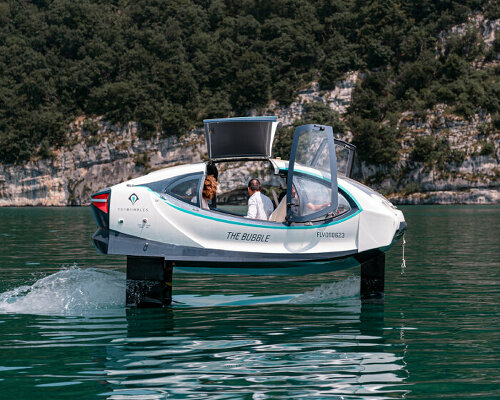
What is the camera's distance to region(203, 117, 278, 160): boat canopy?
40.9ft

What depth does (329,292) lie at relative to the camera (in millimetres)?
15609

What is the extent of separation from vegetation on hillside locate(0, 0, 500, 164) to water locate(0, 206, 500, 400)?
110 meters

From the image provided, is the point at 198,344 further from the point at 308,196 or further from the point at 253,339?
the point at 308,196

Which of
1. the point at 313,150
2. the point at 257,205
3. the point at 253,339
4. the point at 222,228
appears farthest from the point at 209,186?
the point at 253,339

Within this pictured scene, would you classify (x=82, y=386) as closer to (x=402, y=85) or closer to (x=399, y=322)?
(x=399, y=322)

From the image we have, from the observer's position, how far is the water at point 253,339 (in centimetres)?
806

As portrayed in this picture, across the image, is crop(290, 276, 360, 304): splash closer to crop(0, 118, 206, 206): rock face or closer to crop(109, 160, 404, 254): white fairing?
crop(109, 160, 404, 254): white fairing

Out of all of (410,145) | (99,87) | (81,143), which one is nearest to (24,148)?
(81,143)

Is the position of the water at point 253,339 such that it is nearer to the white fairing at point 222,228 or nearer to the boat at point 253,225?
the boat at point 253,225

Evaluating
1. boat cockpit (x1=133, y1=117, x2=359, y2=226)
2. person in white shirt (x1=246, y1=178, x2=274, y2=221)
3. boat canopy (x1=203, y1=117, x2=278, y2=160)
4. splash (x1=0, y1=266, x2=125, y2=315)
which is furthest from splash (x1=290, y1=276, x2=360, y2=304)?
splash (x1=0, y1=266, x2=125, y2=315)

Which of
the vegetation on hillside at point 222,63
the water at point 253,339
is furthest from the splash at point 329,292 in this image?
the vegetation on hillside at point 222,63

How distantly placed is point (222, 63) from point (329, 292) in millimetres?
139517

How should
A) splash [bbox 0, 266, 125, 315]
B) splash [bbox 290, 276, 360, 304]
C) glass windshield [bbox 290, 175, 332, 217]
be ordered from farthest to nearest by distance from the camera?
splash [bbox 290, 276, 360, 304], splash [bbox 0, 266, 125, 315], glass windshield [bbox 290, 175, 332, 217]

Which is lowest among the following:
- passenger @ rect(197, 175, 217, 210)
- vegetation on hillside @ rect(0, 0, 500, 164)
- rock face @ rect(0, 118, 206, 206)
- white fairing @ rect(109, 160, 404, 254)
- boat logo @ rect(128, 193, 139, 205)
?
rock face @ rect(0, 118, 206, 206)
